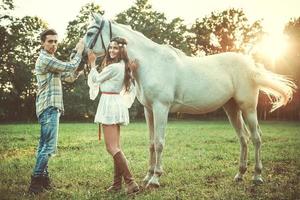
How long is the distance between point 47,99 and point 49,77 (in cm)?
33

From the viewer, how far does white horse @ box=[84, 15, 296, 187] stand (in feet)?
18.5

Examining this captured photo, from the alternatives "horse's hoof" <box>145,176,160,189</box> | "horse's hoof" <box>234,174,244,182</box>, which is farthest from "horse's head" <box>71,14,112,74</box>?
"horse's hoof" <box>234,174,244,182</box>

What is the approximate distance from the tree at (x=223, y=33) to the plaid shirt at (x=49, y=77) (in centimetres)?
3303

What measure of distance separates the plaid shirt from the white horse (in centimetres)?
70

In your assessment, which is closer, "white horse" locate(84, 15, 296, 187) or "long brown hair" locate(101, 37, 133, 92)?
"long brown hair" locate(101, 37, 133, 92)

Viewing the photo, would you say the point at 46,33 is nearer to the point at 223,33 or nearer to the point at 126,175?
the point at 126,175

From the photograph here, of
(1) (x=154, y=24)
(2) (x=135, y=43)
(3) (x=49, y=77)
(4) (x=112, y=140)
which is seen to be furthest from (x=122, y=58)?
(1) (x=154, y=24)

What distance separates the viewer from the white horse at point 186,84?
18.5 ft

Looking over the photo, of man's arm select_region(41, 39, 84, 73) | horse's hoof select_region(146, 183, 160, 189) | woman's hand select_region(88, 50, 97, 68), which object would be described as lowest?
horse's hoof select_region(146, 183, 160, 189)

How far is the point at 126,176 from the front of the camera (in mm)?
5078

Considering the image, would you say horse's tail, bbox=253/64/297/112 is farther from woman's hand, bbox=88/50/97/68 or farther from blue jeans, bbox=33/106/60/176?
blue jeans, bbox=33/106/60/176

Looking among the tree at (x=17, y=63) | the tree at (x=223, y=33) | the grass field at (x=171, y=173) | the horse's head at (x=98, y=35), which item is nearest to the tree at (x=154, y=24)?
the tree at (x=223, y=33)

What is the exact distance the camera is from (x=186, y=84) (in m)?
5.92

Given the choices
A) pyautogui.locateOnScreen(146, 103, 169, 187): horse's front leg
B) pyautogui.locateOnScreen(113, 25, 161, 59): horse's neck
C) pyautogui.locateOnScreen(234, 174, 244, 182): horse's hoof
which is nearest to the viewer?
pyautogui.locateOnScreen(146, 103, 169, 187): horse's front leg
